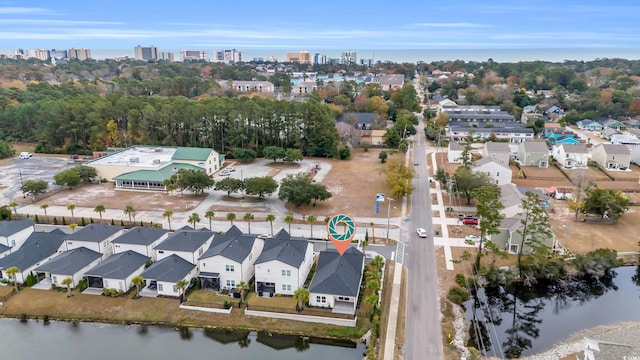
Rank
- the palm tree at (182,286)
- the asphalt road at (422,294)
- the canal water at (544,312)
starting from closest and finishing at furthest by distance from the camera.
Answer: the asphalt road at (422,294), the canal water at (544,312), the palm tree at (182,286)

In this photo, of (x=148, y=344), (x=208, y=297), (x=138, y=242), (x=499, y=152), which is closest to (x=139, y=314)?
(x=148, y=344)

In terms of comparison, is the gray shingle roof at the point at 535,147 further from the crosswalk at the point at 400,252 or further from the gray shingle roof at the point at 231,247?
the gray shingle roof at the point at 231,247

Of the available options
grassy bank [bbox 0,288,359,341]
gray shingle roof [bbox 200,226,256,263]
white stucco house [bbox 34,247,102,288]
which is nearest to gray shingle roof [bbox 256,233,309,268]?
gray shingle roof [bbox 200,226,256,263]

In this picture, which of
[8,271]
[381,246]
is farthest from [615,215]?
[8,271]

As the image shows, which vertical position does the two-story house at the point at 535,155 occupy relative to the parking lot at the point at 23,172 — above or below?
above

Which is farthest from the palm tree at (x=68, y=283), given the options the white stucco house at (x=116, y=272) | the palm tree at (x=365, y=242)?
the palm tree at (x=365, y=242)

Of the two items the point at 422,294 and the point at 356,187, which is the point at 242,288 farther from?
the point at 356,187

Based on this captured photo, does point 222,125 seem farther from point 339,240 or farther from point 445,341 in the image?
point 445,341
